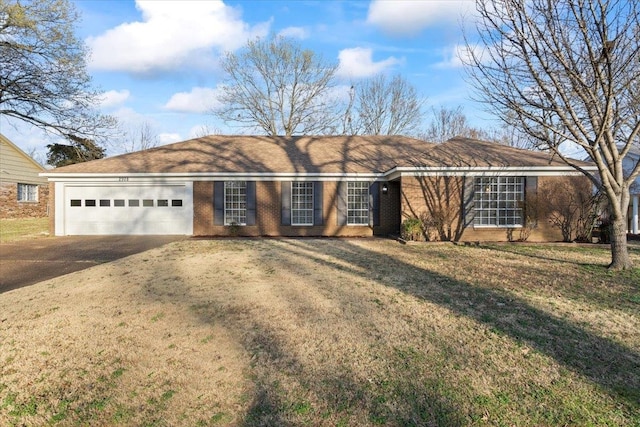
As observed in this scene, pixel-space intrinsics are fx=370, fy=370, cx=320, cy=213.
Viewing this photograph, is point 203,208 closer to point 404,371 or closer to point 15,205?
Result: point 404,371

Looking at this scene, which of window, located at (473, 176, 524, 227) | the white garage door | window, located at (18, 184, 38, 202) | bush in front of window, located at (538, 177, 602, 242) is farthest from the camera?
window, located at (18, 184, 38, 202)

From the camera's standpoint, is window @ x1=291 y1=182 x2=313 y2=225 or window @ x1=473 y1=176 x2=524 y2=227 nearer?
window @ x1=473 y1=176 x2=524 y2=227

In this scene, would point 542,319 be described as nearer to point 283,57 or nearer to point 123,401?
point 123,401

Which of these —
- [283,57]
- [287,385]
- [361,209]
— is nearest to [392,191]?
[361,209]

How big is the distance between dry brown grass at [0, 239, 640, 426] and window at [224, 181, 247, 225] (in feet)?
25.7

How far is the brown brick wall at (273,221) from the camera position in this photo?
15078mm

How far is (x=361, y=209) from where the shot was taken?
49.8 feet

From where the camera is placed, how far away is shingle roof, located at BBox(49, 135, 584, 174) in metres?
14.2

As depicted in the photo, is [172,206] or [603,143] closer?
[603,143]

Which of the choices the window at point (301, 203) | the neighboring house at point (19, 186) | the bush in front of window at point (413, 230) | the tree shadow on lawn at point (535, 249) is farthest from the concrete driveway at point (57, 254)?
the neighboring house at point (19, 186)

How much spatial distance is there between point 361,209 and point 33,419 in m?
13.0

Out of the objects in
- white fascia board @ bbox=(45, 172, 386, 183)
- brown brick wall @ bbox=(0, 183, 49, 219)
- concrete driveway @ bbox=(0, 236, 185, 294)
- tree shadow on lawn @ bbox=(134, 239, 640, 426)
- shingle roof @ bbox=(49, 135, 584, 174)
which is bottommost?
tree shadow on lawn @ bbox=(134, 239, 640, 426)

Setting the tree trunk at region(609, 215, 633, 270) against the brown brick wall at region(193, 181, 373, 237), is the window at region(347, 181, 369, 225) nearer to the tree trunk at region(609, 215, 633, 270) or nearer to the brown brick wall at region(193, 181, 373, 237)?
the brown brick wall at region(193, 181, 373, 237)

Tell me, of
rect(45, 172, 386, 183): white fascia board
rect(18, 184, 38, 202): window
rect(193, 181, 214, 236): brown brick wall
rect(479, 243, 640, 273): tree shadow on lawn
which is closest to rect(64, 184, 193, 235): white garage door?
rect(193, 181, 214, 236): brown brick wall
